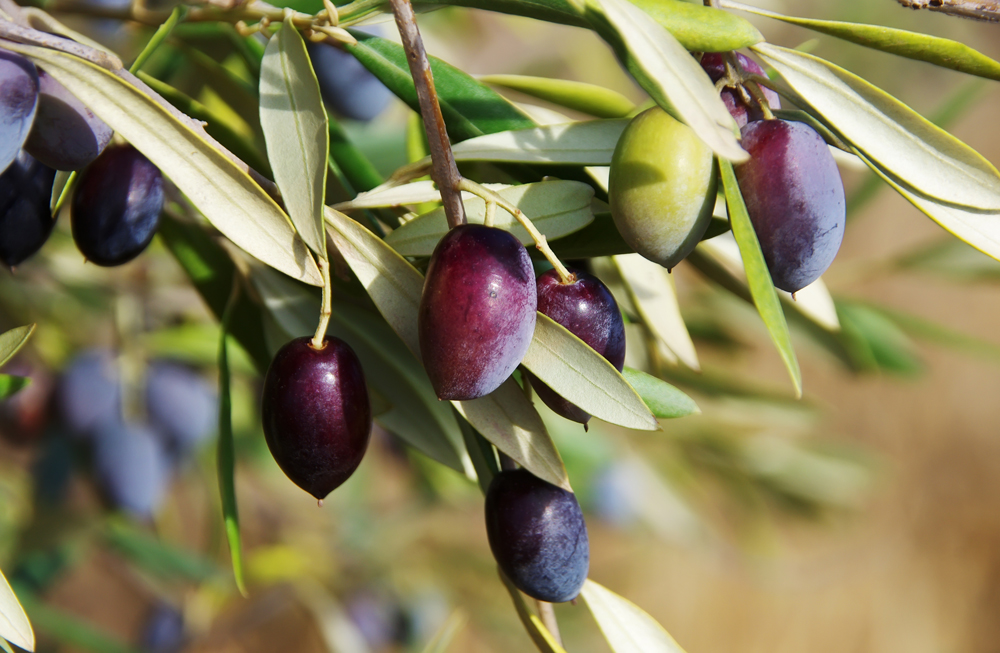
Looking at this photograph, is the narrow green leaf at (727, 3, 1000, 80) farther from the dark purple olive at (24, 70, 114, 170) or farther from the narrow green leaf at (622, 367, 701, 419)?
the dark purple olive at (24, 70, 114, 170)

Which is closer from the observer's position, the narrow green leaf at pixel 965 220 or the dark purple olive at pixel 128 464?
the narrow green leaf at pixel 965 220

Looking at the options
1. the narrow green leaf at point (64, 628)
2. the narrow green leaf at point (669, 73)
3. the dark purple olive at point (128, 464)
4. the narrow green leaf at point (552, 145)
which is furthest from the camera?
the narrow green leaf at point (64, 628)

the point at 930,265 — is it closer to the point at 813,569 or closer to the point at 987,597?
the point at 813,569

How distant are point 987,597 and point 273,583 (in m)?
3.40

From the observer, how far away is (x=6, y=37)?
0.90ft

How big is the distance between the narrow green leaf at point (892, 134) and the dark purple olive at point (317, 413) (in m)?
0.23

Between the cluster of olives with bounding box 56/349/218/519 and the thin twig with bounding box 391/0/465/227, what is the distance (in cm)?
67

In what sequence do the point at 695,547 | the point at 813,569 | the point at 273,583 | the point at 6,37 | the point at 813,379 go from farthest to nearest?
the point at 813,379 < the point at 813,569 < the point at 695,547 < the point at 273,583 < the point at 6,37

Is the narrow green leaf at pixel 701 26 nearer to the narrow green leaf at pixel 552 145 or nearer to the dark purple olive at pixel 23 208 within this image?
the narrow green leaf at pixel 552 145

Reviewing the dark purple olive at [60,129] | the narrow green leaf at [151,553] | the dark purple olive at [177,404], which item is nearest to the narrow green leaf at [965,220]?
the dark purple olive at [60,129]

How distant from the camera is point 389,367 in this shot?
42 cm

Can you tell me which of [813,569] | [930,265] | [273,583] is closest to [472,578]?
[273,583]

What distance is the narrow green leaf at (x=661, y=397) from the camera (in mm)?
328

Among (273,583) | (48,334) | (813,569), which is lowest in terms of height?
(813,569)
